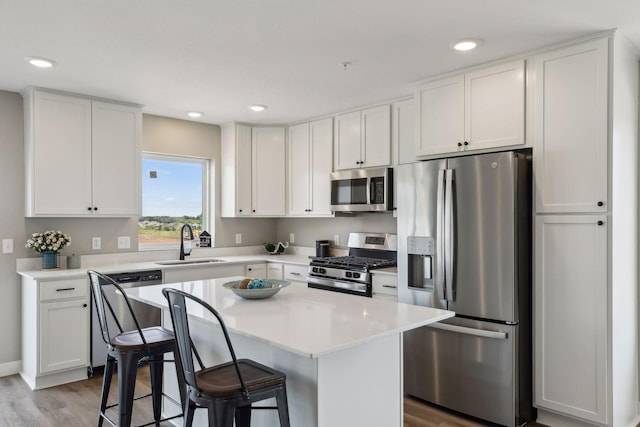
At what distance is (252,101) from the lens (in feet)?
13.4

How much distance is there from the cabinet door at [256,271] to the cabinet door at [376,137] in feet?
5.09

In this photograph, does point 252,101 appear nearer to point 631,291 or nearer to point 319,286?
point 319,286

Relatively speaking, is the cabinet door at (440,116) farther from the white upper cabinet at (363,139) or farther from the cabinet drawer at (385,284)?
the cabinet drawer at (385,284)

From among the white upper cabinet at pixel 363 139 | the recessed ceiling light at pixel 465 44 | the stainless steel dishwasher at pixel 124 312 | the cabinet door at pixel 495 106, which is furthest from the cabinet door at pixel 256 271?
the recessed ceiling light at pixel 465 44

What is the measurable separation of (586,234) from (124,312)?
11.5 ft

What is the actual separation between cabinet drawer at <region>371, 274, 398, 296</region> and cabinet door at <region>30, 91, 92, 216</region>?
2535 mm

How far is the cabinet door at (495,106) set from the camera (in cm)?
293

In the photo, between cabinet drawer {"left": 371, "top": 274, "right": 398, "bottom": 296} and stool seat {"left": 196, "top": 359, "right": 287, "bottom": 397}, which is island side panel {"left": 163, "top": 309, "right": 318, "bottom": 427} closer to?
stool seat {"left": 196, "top": 359, "right": 287, "bottom": 397}

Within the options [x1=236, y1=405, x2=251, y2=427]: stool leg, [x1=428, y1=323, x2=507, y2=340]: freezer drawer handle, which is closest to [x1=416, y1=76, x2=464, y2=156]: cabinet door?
[x1=428, y1=323, x2=507, y2=340]: freezer drawer handle

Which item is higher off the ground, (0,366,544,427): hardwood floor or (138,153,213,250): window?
(138,153,213,250): window

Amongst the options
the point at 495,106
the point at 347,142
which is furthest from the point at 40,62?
the point at 495,106

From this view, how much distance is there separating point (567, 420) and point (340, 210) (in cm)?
246

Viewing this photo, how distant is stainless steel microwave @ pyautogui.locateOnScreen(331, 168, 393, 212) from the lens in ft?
13.2

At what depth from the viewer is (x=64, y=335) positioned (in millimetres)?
3533
